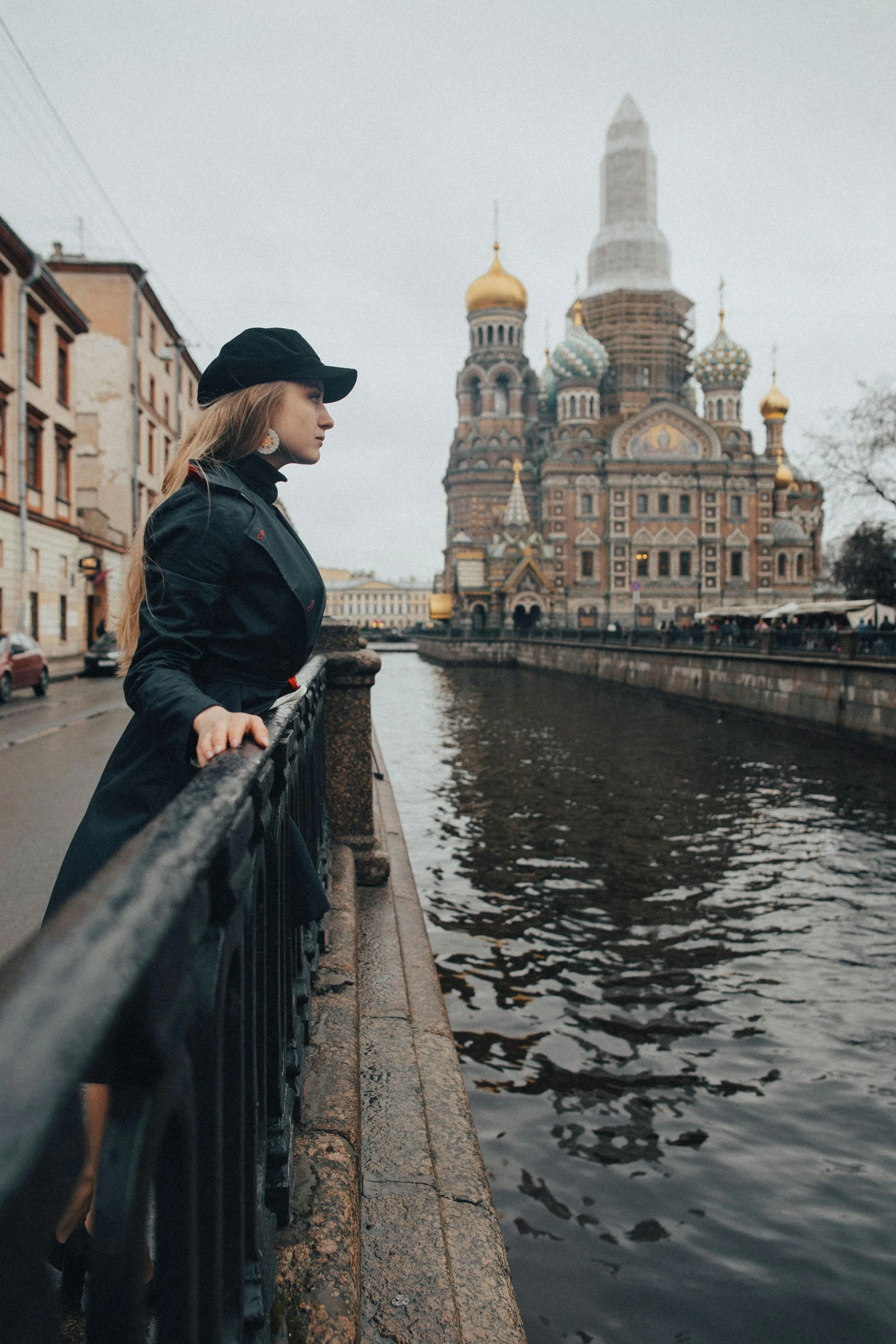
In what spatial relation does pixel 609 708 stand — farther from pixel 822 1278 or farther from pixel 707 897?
pixel 822 1278

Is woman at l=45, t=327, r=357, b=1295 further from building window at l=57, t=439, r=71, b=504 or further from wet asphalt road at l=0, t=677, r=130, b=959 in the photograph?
building window at l=57, t=439, r=71, b=504

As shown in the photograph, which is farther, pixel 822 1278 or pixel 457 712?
pixel 457 712

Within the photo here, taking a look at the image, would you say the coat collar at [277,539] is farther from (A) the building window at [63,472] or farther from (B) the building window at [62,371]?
(B) the building window at [62,371]

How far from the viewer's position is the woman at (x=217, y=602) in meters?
1.88

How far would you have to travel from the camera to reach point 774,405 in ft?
237

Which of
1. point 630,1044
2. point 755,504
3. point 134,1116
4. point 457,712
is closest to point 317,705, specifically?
point 630,1044

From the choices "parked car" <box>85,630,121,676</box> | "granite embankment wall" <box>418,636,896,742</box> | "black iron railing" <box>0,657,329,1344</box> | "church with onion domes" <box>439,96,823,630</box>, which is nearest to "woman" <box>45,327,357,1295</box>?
"black iron railing" <box>0,657,329,1344</box>

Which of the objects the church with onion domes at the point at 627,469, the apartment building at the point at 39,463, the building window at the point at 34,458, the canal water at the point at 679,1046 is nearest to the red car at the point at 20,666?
the apartment building at the point at 39,463

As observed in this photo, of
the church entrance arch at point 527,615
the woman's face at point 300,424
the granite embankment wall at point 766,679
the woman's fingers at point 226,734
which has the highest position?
the church entrance arch at point 527,615

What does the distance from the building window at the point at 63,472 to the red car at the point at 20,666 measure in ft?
35.8

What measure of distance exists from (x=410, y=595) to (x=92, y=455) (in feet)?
369

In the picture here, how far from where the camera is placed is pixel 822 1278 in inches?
138

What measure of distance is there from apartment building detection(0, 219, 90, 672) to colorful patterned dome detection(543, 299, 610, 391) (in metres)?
43.8

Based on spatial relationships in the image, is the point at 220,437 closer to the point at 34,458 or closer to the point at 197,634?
the point at 197,634
